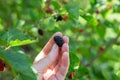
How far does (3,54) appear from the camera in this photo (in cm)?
110

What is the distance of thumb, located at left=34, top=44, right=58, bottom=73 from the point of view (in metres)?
1.52

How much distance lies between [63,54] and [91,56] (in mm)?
1865

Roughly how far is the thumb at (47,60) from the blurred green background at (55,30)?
0.11 meters

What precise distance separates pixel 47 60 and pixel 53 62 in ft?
0.16

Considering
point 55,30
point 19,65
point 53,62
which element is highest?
point 19,65

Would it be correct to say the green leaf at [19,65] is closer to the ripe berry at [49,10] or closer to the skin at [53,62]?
the skin at [53,62]

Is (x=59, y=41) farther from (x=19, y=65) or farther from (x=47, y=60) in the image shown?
(x=19, y=65)

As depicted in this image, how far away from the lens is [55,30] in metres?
2.22

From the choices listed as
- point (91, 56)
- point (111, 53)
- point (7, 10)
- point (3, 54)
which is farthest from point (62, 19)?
point (111, 53)

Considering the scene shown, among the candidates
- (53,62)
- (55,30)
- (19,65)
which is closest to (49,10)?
(55,30)

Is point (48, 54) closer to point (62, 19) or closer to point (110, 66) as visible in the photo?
point (62, 19)

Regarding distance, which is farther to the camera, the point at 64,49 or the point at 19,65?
the point at 64,49

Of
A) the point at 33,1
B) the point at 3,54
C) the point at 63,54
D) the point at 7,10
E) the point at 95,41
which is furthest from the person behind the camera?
the point at 7,10

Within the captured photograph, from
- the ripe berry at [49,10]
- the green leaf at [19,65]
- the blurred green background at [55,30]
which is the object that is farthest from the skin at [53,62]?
the ripe berry at [49,10]
